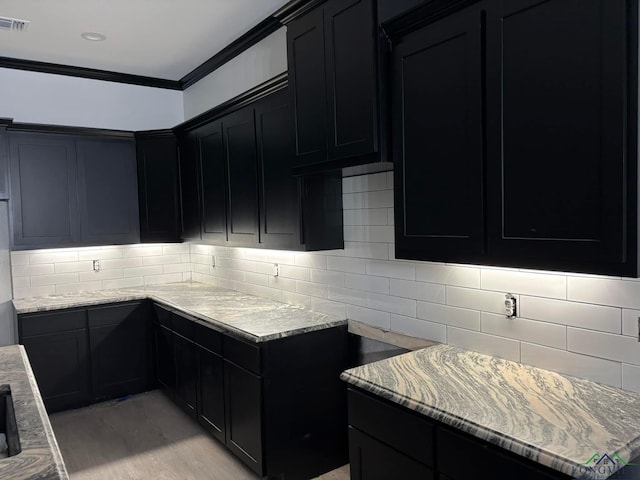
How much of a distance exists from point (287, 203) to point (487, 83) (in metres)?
1.41

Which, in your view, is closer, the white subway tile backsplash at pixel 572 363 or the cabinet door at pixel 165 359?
the white subway tile backsplash at pixel 572 363

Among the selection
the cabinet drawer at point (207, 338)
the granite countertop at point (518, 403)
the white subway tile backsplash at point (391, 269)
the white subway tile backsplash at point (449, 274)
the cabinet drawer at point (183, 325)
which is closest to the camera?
the granite countertop at point (518, 403)

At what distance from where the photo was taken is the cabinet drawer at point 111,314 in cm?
387

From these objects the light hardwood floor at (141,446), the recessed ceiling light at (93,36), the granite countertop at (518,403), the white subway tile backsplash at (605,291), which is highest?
the recessed ceiling light at (93,36)

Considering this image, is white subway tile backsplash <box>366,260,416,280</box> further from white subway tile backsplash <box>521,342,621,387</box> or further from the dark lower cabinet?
the dark lower cabinet

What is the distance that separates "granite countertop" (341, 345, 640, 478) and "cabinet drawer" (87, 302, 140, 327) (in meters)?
2.65

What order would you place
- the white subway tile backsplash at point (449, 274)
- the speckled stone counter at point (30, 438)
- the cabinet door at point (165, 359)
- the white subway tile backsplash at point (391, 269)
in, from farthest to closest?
the cabinet door at point (165, 359), the white subway tile backsplash at point (391, 269), the white subway tile backsplash at point (449, 274), the speckled stone counter at point (30, 438)

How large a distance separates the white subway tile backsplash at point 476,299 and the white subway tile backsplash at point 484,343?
121 mm

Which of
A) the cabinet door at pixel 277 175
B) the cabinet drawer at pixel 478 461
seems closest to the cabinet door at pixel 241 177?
the cabinet door at pixel 277 175

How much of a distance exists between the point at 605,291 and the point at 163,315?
3.12m

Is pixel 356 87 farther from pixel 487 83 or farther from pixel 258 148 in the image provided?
pixel 258 148

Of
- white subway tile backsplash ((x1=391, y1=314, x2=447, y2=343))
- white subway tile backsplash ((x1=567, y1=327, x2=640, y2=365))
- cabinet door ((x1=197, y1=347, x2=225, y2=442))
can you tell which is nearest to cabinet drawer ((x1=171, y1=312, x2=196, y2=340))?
cabinet door ((x1=197, y1=347, x2=225, y2=442))

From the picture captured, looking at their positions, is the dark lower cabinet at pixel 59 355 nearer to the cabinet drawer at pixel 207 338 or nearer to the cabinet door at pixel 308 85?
the cabinet drawer at pixel 207 338

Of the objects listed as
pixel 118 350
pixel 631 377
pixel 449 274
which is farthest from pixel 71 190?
pixel 631 377
